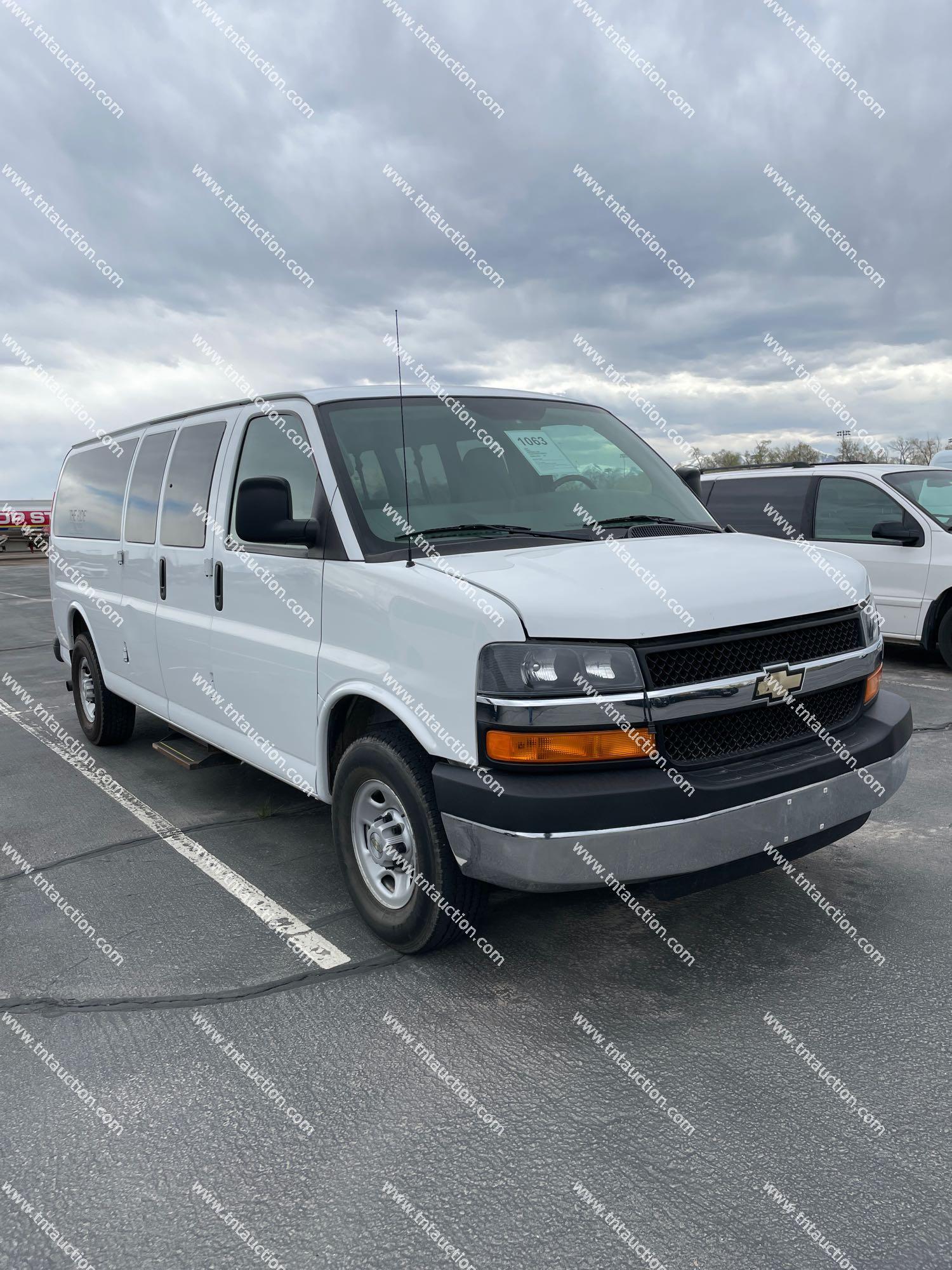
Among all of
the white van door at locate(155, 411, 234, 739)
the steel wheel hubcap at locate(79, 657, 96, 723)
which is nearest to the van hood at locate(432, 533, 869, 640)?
the white van door at locate(155, 411, 234, 739)

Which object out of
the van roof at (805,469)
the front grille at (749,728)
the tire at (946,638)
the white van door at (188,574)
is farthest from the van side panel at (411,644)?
the tire at (946,638)

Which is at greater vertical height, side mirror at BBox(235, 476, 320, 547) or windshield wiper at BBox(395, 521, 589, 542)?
side mirror at BBox(235, 476, 320, 547)

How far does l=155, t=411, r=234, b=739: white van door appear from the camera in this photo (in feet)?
15.8

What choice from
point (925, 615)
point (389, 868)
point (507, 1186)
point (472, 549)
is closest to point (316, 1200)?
point (507, 1186)

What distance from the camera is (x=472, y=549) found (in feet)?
11.9

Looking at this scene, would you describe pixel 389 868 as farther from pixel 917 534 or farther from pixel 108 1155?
pixel 917 534

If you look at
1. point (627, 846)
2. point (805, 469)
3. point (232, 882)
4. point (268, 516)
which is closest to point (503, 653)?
point (627, 846)

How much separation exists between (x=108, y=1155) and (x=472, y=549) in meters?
2.18

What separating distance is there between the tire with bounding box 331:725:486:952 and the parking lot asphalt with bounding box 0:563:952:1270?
0.55ft

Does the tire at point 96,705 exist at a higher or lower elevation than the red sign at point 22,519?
higher

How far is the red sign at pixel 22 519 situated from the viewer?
4312cm

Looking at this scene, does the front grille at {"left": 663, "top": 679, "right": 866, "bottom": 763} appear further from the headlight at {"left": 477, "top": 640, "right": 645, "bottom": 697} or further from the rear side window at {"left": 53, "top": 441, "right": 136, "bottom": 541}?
the rear side window at {"left": 53, "top": 441, "right": 136, "bottom": 541}

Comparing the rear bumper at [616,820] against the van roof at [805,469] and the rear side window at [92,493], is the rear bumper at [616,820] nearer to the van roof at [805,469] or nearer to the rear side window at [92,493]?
the rear side window at [92,493]

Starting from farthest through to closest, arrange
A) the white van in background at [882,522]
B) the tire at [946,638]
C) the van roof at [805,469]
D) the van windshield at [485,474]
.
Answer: the van roof at [805,469] < the white van in background at [882,522] < the tire at [946,638] < the van windshield at [485,474]
